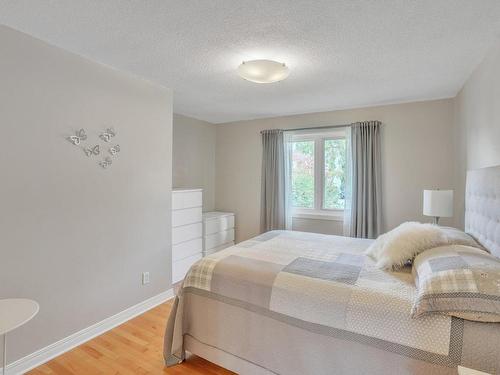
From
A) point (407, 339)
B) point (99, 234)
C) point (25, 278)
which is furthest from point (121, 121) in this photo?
point (407, 339)

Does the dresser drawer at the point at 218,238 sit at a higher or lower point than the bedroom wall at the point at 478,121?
lower

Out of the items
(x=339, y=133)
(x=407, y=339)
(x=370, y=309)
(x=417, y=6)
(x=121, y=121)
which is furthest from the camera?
(x=339, y=133)

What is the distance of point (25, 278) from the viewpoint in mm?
1896

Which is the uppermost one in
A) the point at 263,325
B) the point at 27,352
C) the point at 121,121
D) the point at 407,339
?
the point at 121,121

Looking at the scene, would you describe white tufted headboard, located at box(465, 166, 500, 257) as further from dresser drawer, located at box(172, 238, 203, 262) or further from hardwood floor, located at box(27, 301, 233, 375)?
dresser drawer, located at box(172, 238, 203, 262)

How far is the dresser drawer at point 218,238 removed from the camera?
409cm

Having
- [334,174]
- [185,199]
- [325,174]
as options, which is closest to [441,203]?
[334,174]

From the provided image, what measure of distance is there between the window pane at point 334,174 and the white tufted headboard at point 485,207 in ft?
5.53

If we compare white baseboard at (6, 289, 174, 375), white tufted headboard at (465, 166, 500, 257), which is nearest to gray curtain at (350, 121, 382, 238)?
white tufted headboard at (465, 166, 500, 257)

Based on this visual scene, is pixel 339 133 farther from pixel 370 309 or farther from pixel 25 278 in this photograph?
pixel 25 278

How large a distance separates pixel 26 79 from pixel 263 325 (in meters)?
2.27

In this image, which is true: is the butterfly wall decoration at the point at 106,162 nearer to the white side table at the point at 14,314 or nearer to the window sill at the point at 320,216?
the white side table at the point at 14,314

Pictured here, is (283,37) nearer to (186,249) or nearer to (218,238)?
(186,249)

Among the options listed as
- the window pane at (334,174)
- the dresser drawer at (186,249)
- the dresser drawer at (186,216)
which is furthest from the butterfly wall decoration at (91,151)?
the window pane at (334,174)
